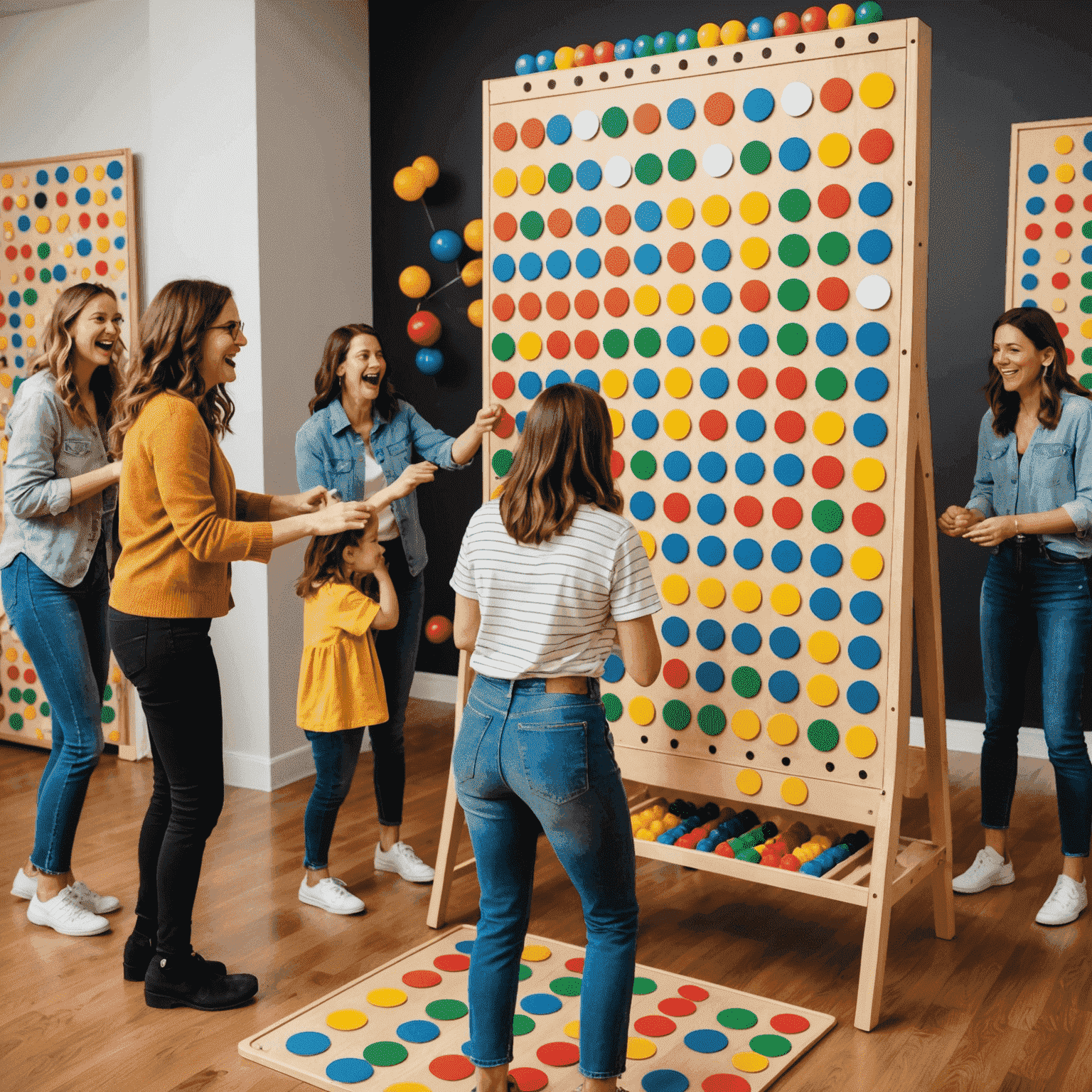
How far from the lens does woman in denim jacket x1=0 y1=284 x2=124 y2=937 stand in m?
2.84

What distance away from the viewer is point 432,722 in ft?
16.7

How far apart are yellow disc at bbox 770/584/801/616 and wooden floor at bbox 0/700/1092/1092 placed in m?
0.89

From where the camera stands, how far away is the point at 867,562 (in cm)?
252

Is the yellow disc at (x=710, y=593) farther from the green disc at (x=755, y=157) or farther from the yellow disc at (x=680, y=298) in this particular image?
the green disc at (x=755, y=157)

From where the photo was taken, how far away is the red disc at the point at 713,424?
2672mm

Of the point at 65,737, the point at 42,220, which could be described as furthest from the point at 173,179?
the point at 65,737

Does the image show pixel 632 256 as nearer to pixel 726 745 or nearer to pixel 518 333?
pixel 518 333

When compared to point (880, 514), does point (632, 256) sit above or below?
above

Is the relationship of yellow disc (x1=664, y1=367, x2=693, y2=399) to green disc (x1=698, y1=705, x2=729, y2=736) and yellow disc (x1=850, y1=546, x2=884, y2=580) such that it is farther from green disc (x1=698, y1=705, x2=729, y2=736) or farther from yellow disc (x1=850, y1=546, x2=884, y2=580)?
green disc (x1=698, y1=705, x2=729, y2=736)

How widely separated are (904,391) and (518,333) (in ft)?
3.27

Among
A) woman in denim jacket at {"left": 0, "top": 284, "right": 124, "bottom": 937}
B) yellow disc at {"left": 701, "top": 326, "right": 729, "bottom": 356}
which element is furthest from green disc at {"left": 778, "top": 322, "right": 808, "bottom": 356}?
woman in denim jacket at {"left": 0, "top": 284, "right": 124, "bottom": 937}

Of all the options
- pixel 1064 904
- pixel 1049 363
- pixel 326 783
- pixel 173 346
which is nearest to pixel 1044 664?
pixel 1064 904

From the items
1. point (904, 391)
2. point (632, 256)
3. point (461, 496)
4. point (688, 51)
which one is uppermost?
point (688, 51)

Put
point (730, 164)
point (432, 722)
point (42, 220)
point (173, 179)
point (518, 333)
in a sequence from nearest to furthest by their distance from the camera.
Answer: point (730, 164), point (518, 333), point (173, 179), point (42, 220), point (432, 722)
